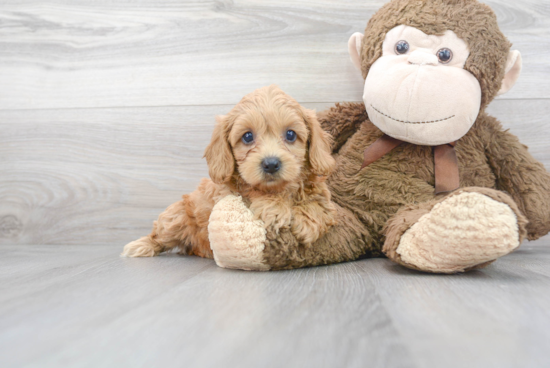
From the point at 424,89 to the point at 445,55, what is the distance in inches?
4.5

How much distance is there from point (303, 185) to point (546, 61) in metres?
0.95

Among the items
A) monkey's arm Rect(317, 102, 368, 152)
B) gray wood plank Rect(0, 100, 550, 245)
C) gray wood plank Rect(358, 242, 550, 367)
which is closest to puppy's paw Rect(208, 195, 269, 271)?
gray wood plank Rect(358, 242, 550, 367)

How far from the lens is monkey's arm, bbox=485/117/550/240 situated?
1.03 m

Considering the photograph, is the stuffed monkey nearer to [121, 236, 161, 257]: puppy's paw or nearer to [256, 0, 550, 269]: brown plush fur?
[256, 0, 550, 269]: brown plush fur

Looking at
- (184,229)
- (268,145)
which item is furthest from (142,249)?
(268,145)

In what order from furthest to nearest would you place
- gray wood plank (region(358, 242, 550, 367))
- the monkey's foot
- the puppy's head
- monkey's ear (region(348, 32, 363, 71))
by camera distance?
1. monkey's ear (region(348, 32, 363, 71))
2. the puppy's head
3. the monkey's foot
4. gray wood plank (region(358, 242, 550, 367))

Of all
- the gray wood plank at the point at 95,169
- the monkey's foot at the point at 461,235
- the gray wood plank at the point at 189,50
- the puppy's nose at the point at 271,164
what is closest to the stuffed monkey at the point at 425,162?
the monkey's foot at the point at 461,235

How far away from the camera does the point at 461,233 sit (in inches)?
31.4

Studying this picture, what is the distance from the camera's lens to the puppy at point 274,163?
2.93ft

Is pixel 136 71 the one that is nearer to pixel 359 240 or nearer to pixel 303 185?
pixel 303 185

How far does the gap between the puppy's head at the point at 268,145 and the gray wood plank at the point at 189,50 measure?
0.47 m

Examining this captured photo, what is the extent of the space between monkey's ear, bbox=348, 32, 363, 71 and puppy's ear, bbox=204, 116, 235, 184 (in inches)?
18.8

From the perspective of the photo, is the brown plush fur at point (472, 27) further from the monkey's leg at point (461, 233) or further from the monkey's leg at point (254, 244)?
the monkey's leg at point (254, 244)

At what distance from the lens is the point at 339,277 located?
860 millimetres
